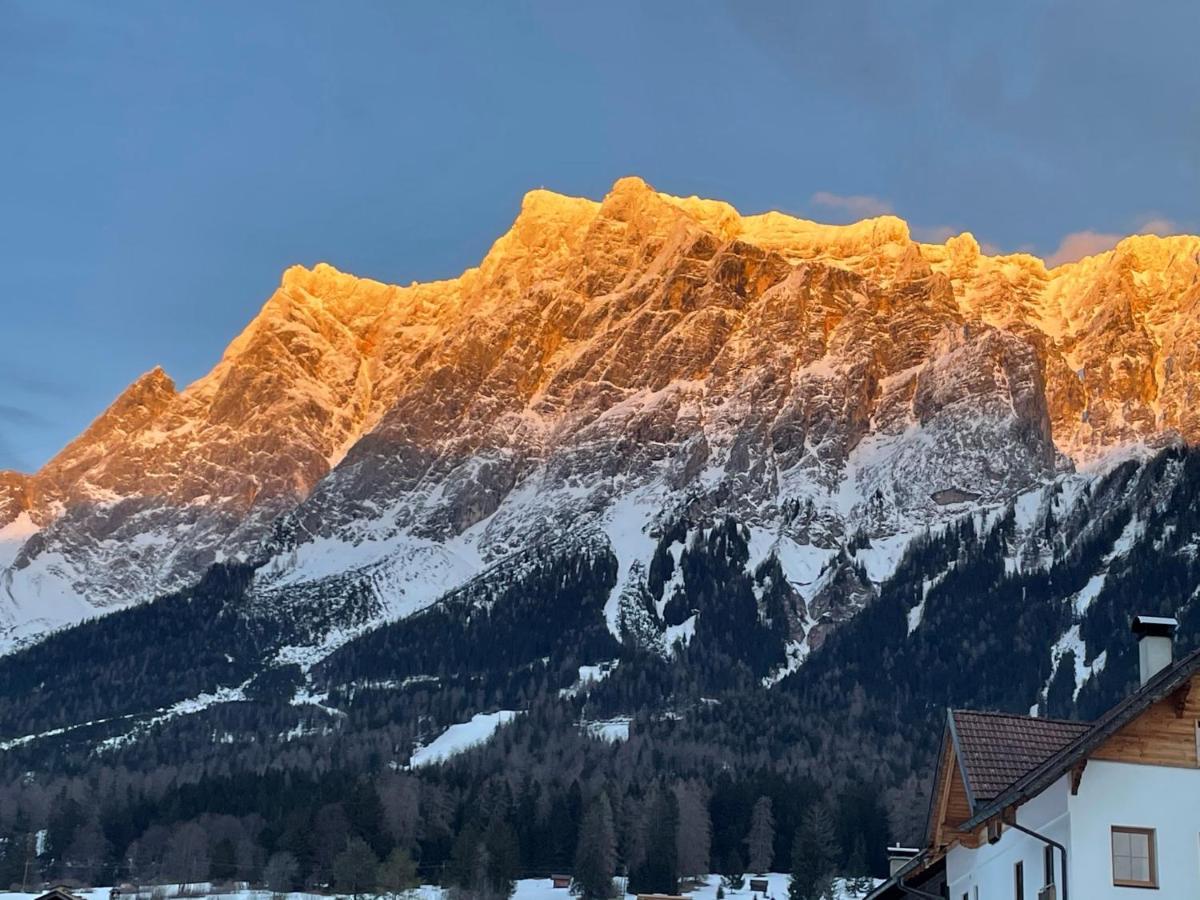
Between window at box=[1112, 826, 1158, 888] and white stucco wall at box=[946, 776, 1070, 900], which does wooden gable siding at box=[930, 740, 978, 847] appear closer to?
white stucco wall at box=[946, 776, 1070, 900]

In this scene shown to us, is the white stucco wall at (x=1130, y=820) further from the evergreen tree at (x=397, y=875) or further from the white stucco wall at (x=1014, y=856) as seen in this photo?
the evergreen tree at (x=397, y=875)

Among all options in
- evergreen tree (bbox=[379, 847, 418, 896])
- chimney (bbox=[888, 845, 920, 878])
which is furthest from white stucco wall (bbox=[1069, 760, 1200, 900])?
evergreen tree (bbox=[379, 847, 418, 896])

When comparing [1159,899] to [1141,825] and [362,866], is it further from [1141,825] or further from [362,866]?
[362,866]

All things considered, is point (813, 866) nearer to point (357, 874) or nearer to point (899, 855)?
point (357, 874)

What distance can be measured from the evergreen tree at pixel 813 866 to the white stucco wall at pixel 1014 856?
140 m

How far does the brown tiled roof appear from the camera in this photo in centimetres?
4297

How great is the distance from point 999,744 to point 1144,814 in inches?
221

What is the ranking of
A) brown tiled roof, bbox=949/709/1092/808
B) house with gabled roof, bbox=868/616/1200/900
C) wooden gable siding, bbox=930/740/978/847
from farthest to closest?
wooden gable siding, bbox=930/740/978/847 < brown tiled roof, bbox=949/709/1092/808 < house with gabled roof, bbox=868/616/1200/900

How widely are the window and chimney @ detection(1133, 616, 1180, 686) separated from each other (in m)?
4.63

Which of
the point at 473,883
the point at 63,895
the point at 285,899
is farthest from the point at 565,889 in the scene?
the point at 63,895

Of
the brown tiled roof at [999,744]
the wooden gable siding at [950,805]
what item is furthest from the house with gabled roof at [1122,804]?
the wooden gable siding at [950,805]

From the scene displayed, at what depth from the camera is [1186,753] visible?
38.7 m

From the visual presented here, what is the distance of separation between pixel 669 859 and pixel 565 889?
32.0 ft

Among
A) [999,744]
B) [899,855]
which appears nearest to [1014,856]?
[999,744]
